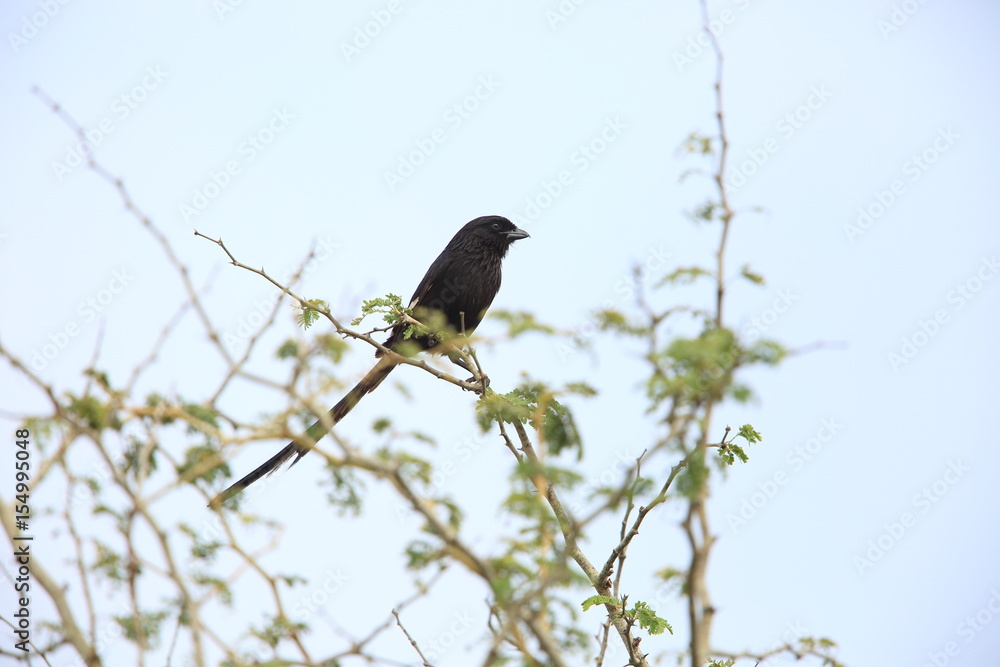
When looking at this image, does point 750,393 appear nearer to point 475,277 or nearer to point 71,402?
point 71,402

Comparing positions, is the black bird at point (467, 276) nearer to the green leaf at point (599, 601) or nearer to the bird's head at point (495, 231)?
the bird's head at point (495, 231)

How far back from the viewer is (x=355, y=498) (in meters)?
1.82

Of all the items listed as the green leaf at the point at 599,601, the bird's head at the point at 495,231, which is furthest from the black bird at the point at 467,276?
the green leaf at the point at 599,601

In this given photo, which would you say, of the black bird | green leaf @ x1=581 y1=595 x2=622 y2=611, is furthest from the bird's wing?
green leaf @ x1=581 y1=595 x2=622 y2=611

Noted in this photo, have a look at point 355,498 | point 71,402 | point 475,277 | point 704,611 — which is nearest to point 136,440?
point 71,402

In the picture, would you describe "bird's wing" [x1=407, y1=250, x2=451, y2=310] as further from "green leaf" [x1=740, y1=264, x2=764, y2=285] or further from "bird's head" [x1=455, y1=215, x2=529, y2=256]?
"green leaf" [x1=740, y1=264, x2=764, y2=285]

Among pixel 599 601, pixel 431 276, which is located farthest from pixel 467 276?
pixel 599 601

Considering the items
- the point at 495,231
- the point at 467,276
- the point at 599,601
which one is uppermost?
the point at 495,231

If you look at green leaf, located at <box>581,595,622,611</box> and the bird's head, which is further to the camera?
the bird's head

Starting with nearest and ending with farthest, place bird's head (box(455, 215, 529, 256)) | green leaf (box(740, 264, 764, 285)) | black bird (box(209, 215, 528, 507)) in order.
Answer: green leaf (box(740, 264, 764, 285)) → black bird (box(209, 215, 528, 507)) → bird's head (box(455, 215, 529, 256))

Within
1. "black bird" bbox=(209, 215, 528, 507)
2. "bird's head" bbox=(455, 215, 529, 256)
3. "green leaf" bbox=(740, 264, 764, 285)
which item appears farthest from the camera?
"bird's head" bbox=(455, 215, 529, 256)

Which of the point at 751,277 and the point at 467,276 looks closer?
the point at 751,277

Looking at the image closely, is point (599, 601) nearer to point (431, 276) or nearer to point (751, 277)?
point (751, 277)

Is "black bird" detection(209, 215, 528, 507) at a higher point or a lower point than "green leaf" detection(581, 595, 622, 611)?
higher
